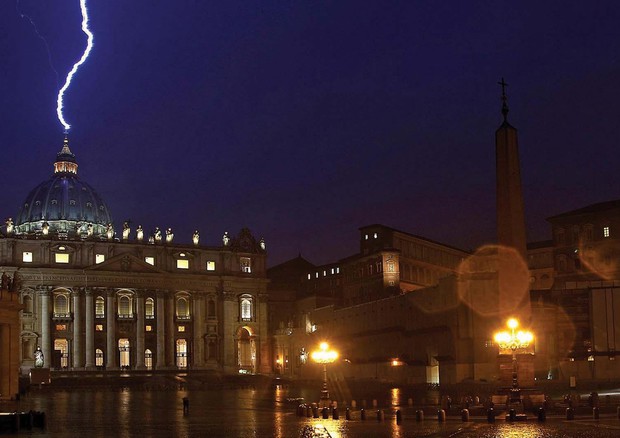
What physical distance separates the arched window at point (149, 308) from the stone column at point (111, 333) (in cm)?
404

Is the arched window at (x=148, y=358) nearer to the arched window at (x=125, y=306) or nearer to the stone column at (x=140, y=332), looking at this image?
the stone column at (x=140, y=332)

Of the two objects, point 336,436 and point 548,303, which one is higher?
point 548,303

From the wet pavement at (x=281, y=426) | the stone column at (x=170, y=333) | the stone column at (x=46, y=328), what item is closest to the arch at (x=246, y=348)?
the stone column at (x=170, y=333)

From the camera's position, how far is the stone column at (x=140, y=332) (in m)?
104

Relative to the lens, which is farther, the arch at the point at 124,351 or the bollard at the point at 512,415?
the arch at the point at 124,351

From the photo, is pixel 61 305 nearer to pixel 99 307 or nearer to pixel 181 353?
pixel 99 307

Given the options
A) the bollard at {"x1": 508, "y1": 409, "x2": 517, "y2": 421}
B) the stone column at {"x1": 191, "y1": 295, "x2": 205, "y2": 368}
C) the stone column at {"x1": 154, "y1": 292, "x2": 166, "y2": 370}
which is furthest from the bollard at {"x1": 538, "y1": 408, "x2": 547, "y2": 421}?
the stone column at {"x1": 191, "y1": 295, "x2": 205, "y2": 368}

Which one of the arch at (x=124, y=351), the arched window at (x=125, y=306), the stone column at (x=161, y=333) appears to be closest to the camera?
the arch at (x=124, y=351)

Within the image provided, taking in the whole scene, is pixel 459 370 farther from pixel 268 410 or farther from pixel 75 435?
pixel 75 435

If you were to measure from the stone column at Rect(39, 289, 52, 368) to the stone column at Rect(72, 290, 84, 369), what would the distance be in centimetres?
254

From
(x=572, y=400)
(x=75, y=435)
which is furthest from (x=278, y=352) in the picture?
(x=75, y=435)

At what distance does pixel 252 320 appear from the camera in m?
111

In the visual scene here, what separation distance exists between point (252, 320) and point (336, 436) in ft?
279

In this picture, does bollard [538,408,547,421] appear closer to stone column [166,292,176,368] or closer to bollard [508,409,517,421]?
bollard [508,409,517,421]
